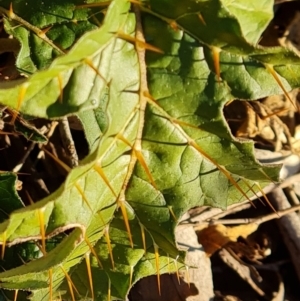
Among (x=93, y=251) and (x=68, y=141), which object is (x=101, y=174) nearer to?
(x=93, y=251)

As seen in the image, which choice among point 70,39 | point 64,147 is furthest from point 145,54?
point 64,147

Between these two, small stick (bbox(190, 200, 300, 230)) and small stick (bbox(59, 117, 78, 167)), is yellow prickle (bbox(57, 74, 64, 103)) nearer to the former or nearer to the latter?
small stick (bbox(59, 117, 78, 167))

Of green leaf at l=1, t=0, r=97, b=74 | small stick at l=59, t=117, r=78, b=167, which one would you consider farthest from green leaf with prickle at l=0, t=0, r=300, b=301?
small stick at l=59, t=117, r=78, b=167

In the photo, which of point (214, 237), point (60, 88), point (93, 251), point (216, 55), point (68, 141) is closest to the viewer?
point (60, 88)

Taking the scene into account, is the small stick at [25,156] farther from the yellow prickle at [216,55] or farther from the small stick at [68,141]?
the yellow prickle at [216,55]

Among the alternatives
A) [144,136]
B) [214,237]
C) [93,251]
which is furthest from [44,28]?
[214,237]

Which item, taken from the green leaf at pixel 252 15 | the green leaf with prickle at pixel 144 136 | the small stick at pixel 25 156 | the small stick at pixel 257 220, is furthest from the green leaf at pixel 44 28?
the small stick at pixel 257 220
